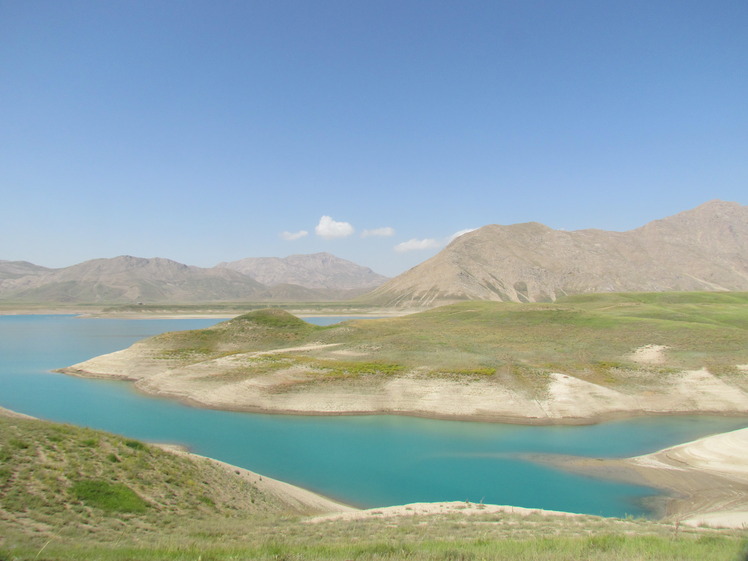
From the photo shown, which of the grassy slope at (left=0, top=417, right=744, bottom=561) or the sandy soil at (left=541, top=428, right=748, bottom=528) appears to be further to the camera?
the sandy soil at (left=541, top=428, right=748, bottom=528)

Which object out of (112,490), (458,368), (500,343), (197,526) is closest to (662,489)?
(197,526)

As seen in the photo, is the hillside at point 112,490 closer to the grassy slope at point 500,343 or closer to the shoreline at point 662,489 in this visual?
the shoreline at point 662,489

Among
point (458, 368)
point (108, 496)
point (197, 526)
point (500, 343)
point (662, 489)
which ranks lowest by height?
point (662, 489)

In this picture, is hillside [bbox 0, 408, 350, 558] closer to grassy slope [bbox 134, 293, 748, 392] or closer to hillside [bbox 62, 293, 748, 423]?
hillside [bbox 62, 293, 748, 423]

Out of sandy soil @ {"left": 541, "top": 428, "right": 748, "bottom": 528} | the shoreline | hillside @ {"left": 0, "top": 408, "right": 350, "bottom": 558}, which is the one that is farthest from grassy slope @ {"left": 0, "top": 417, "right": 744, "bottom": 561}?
sandy soil @ {"left": 541, "top": 428, "right": 748, "bottom": 528}

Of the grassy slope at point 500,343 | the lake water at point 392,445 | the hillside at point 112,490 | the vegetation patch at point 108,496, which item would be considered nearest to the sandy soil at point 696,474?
the lake water at point 392,445

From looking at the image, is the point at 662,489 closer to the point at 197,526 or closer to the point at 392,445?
the point at 392,445
